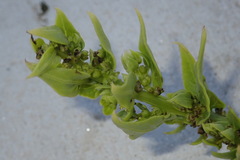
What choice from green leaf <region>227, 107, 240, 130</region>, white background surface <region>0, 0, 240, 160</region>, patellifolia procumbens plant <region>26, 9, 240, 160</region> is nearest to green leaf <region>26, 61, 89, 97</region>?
patellifolia procumbens plant <region>26, 9, 240, 160</region>

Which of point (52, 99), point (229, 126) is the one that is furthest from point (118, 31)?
point (229, 126)

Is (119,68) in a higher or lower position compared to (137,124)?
lower

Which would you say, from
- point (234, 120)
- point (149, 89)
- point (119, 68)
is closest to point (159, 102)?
point (149, 89)

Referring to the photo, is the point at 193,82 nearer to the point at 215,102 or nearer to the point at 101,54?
the point at 215,102

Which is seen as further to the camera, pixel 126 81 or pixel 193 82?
pixel 193 82

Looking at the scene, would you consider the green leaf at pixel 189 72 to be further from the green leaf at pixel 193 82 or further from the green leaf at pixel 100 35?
the green leaf at pixel 100 35

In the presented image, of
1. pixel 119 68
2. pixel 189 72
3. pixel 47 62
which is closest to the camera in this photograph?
pixel 47 62
